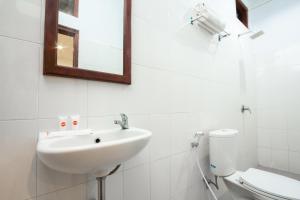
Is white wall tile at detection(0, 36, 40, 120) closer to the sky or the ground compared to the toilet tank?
closer to the sky

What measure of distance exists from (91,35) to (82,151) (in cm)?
59

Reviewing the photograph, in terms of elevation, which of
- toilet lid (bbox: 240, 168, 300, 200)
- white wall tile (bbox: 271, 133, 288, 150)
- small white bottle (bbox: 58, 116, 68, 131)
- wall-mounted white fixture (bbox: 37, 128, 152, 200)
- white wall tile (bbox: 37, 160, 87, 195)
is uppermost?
small white bottle (bbox: 58, 116, 68, 131)

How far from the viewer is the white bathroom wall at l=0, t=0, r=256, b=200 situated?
1.86 feet

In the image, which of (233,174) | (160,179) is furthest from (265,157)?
(160,179)

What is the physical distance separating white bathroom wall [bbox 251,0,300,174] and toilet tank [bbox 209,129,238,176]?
1.31 m

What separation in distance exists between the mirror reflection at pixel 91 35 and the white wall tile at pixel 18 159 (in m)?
0.28

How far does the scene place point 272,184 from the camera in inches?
44.5

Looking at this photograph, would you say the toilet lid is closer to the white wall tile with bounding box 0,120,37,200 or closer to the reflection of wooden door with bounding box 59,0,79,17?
the white wall tile with bounding box 0,120,37,200

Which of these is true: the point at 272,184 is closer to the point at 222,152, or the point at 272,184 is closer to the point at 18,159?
the point at 222,152

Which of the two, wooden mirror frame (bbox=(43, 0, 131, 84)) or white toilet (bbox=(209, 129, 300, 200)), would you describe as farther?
white toilet (bbox=(209, 129, 300, 200))

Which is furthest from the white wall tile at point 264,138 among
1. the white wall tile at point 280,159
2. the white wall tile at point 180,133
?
the white wall tile at point 180,133

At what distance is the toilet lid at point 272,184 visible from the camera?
1.01 metres

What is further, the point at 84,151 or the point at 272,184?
the point at 272,184

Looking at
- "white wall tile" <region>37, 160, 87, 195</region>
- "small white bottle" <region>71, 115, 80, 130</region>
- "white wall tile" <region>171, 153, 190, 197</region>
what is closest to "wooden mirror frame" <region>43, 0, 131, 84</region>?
Answer: "small white bottle" <region>71, 115, 80, 130</region>
